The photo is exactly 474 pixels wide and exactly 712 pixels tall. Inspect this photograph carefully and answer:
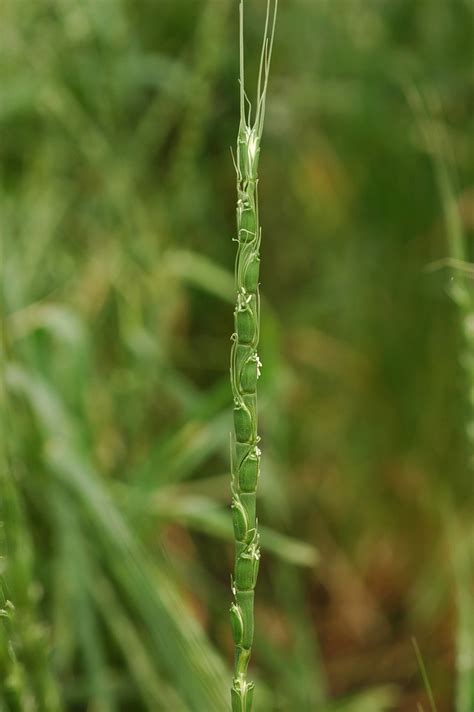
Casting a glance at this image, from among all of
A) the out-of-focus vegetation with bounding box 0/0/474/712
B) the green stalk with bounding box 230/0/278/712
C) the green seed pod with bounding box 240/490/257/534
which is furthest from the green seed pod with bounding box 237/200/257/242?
the out-of-focus vegetation with bounding box 0/0/474/712

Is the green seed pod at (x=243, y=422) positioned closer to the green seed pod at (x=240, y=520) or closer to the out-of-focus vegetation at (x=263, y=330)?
the green seed pod at (x=240, y=520)

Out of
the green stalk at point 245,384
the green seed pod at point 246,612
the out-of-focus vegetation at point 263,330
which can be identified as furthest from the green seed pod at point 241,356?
the out-of-focus vegetation at point 263,330

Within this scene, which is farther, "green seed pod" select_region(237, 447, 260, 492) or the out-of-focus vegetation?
the out-of-focus vegetation

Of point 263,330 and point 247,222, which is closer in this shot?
point 247,222

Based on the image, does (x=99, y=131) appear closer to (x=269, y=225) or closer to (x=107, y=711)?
(x=269, y=225)

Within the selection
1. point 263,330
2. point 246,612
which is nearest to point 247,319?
point 246,612

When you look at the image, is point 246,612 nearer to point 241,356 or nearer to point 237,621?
point 237,621

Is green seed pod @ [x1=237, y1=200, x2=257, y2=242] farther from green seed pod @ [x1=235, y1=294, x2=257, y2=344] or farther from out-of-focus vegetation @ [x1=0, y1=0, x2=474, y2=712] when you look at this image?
out-of-focus vegetation @ [x1=0, y1=0, x2=474, y2=712]

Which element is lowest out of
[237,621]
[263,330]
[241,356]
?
[237,621]
